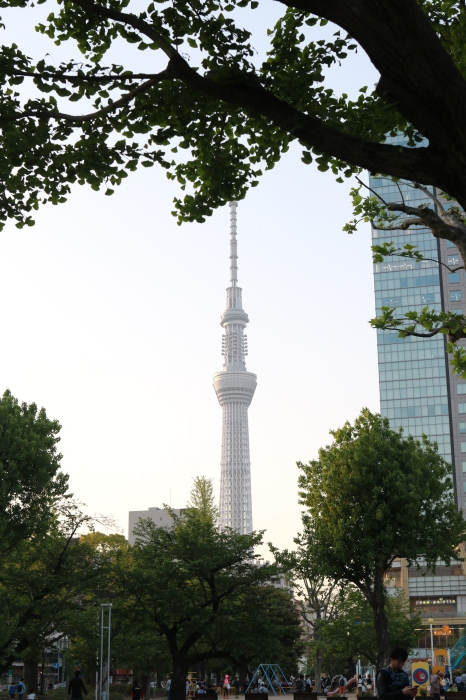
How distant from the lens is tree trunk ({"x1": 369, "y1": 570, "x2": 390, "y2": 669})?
35.8m

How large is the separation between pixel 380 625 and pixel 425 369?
280ft

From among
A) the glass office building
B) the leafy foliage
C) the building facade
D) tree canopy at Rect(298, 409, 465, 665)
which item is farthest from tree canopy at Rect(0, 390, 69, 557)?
the glass office building

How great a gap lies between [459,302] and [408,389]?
42.4 feet

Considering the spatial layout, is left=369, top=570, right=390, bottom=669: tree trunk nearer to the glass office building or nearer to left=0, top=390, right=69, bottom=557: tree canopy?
left=0, top=390, right=69, bottom=557: tree canopy

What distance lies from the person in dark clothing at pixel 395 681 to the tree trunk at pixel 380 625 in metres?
26.9

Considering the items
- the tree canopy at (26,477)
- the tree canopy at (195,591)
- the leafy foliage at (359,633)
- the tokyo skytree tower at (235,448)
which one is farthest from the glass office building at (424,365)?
the tree canopy at (26,477)

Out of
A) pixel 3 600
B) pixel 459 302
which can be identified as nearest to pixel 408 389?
pixel 459 302

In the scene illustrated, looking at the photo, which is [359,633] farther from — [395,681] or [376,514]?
[395,681]

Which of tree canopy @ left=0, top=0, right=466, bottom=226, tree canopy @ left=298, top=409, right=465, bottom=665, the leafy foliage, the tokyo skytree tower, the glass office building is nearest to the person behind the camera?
tree canopy @ left=0, top=0, right=466, bottom=226

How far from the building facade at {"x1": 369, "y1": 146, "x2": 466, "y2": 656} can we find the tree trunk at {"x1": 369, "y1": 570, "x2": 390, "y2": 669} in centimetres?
7384

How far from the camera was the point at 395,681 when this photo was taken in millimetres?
9781

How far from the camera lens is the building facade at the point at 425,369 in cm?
11506

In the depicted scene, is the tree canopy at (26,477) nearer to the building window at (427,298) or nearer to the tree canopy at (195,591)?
the tree canopy at (195,591)

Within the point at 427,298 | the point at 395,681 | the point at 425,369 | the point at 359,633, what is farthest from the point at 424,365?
the point at 395,681
